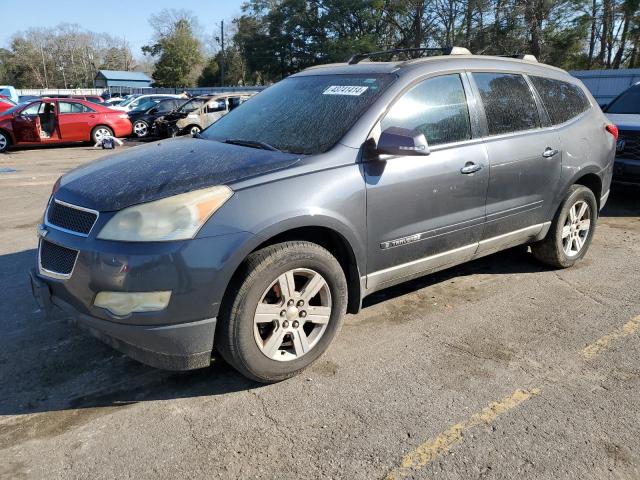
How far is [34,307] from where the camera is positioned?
4008 mm

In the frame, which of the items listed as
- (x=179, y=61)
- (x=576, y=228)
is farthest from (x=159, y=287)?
(x=179, y=61)

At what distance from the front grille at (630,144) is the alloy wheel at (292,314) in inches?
239

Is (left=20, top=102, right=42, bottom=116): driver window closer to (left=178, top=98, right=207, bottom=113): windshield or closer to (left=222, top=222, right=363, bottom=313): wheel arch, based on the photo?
(left=178, top=98, right=207, bottom=113): windshield

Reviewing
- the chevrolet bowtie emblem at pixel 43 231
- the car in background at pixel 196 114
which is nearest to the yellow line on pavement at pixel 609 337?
the chevrolet bowtie emblem at pixel 43 231

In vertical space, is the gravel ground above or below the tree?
below

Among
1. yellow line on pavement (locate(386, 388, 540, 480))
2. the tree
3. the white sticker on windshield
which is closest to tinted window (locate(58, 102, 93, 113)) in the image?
the white sticker on windshield

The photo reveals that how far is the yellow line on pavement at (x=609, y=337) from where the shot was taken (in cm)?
339

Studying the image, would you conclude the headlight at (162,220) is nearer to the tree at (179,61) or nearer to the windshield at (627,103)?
the windshield at (627,103)

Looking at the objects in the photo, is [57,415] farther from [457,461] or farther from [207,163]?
[457,461]

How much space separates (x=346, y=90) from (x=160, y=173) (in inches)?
55.9

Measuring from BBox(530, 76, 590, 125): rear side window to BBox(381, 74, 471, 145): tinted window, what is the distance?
1.08m

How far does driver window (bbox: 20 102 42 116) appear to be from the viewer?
15.5 meters

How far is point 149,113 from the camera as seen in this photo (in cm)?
2056

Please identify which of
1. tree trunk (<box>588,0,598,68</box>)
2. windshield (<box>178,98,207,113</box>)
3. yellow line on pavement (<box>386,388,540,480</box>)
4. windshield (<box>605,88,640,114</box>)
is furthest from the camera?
tree trunk (<box>588,0,598,68</box>)
